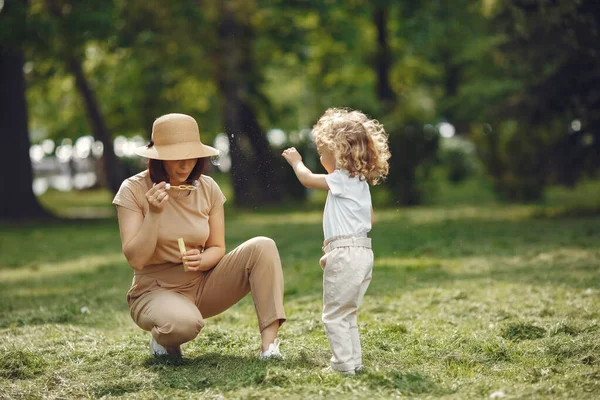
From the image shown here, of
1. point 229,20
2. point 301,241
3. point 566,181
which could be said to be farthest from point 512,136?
point 301,241

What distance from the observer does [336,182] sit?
4770 mm

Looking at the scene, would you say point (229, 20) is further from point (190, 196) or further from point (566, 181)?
point (190, 196)

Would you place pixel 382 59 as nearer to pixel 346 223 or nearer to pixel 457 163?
pixel 457 163

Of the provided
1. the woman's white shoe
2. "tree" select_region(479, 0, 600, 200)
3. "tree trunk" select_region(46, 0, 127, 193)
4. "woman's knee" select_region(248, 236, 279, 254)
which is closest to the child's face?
"woman's knee" select_region(248, 236, 279, 254)

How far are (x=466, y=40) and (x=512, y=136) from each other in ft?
44.9

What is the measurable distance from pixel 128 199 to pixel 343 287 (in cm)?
136

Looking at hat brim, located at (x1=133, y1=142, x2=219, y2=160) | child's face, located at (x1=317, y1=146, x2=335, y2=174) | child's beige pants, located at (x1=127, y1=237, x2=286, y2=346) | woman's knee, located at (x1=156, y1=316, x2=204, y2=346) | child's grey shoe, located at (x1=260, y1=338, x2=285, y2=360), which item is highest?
hat brim, located at (x1=133, y1=142, x2=219, y2=160)

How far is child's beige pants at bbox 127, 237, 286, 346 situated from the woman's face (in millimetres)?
511

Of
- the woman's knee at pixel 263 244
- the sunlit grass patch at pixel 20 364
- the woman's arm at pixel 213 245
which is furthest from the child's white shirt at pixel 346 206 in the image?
the sunlit grass patch at pixel 20 364

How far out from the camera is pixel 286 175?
70.7 ft

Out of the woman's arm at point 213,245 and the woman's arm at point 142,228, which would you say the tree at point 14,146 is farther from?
the woman's arm at point 142,228

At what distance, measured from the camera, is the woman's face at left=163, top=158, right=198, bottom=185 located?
206 inches

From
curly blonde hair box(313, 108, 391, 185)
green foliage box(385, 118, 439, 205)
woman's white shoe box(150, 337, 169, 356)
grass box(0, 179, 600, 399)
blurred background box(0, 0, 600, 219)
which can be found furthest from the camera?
green foliage box(385, 118, 439, 205)

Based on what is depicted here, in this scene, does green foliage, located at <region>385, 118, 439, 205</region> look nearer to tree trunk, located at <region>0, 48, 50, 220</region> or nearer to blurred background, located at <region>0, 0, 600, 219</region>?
blurred background, located at <region>0, 0, 600, 219</region>
